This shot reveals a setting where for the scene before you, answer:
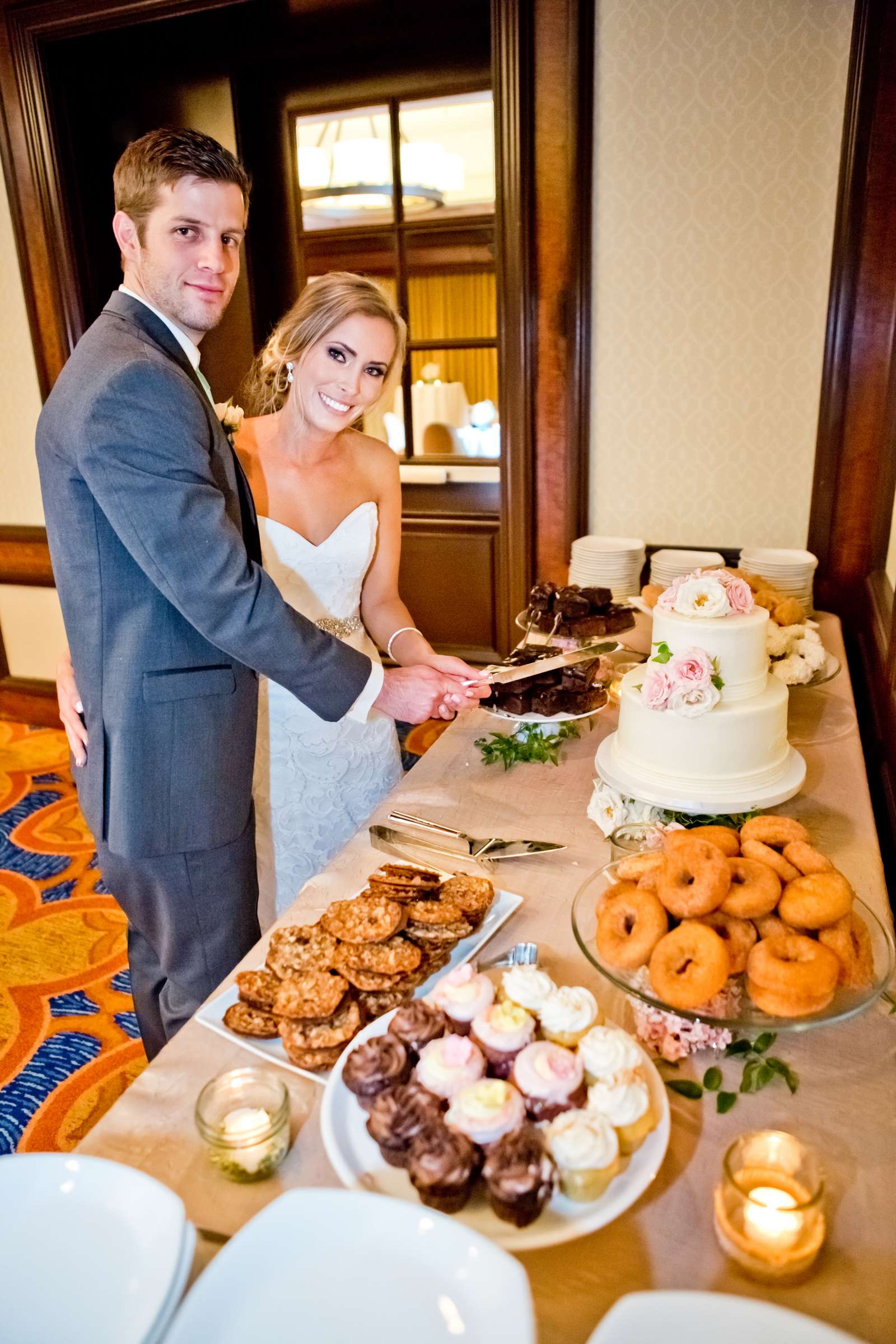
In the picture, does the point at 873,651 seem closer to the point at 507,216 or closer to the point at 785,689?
the point at 785,689

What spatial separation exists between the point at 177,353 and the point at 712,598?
1.09 m

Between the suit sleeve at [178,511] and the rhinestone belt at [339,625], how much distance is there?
71cm

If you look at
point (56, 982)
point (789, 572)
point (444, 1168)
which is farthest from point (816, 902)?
point (56, 982)

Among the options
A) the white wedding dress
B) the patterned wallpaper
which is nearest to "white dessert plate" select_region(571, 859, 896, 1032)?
the white wedding dress

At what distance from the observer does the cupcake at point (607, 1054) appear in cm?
95

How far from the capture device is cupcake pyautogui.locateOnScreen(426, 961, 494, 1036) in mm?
1035

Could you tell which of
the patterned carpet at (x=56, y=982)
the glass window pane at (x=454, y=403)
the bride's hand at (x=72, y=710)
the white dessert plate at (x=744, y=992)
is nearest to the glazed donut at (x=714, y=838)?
the white dessert plate at (x=744, y=992)

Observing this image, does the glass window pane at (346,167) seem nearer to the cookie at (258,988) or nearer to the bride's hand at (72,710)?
the bride's hand at (72,710)

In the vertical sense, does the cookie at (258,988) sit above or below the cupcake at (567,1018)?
below

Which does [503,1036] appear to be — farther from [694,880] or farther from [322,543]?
[322,543]

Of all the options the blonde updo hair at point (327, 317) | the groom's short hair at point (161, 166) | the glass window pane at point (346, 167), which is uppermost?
the glass window pane at point (346, 167)

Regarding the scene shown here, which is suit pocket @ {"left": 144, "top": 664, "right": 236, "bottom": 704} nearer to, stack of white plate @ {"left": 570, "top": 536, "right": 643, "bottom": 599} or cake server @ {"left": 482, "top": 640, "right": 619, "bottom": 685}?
cake server @ {"left": 482, "top": 640, "right": 619, "bottom": 685}

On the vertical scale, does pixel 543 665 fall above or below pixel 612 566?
above

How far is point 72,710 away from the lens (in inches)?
74.7
